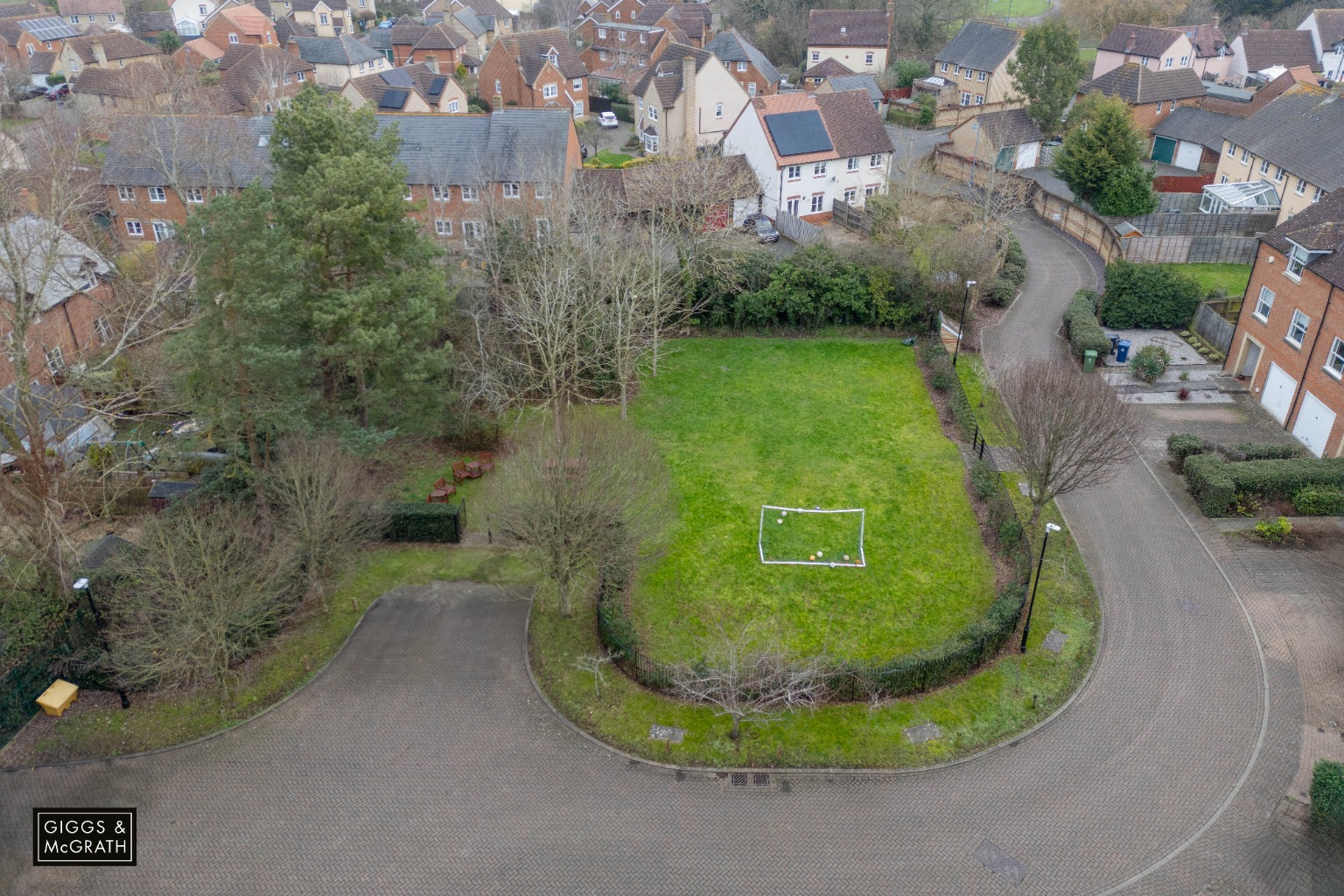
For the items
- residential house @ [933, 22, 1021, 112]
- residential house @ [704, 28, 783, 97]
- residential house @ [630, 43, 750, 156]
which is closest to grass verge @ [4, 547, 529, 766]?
residential house @ [630, 43, 750, 156]

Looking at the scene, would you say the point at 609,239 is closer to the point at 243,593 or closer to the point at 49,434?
the point at 243,593

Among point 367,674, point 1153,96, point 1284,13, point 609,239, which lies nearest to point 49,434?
point 367,674

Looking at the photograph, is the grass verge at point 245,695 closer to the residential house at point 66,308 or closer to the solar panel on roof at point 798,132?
the residential house at point 66,308

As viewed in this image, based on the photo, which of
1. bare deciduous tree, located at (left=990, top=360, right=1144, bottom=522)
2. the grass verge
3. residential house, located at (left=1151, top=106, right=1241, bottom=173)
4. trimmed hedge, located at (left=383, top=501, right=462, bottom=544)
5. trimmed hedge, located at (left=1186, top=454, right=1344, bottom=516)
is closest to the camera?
the grass verge

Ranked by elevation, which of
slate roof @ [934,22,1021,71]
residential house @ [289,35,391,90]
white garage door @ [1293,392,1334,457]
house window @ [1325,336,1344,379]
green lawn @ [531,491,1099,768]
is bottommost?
green lawn @ [531,491,1099,768]

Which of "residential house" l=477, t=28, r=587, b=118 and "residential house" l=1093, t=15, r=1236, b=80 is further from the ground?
"residential house" l=1093, t=15, r=1236, b=80

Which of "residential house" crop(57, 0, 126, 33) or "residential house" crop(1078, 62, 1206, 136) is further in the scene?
"residential house" crop(57, 0, 126, 33)

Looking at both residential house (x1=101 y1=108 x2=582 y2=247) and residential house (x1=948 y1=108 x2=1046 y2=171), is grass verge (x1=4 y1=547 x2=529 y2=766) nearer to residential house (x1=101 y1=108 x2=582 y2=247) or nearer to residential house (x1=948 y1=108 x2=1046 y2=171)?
residential house (x1=101 y1=108 x2=582 y2=247)
